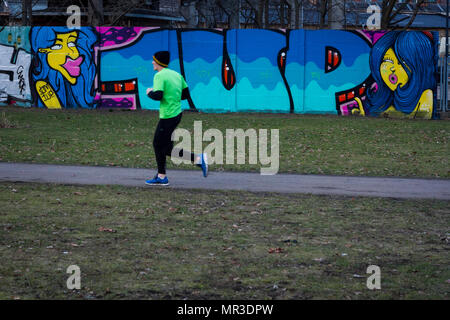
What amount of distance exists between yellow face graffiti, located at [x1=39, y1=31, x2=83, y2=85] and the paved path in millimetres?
11578

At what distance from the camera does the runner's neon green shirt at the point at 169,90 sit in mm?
9250

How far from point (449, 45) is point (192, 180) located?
14423 millimetres

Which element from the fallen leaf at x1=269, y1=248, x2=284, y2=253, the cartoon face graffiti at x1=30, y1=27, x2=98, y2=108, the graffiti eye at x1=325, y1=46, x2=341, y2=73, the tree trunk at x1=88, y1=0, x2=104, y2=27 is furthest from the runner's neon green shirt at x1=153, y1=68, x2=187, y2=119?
the tree trunk at x1=88, y1=0, x2=104, y2=27

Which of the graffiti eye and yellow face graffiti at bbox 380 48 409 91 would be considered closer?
yellow face graffiti at bbox 380 48 409 91

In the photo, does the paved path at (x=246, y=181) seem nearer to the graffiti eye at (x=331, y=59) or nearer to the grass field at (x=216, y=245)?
the grass field at (x=216, y=245)

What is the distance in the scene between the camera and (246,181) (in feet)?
32.9

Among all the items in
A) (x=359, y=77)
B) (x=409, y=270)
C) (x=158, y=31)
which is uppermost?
(x=158, y=31)

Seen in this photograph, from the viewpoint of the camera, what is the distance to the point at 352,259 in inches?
231

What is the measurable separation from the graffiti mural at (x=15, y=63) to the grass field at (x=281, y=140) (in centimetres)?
120

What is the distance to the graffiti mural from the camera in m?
22.4

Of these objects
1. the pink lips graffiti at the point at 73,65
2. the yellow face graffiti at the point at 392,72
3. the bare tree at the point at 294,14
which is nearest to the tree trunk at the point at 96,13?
the pink lips graffiti at the point at 73,65

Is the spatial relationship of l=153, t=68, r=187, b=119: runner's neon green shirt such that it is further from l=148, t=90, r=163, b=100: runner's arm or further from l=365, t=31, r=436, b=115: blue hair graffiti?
l=365, t=31, r=436, b=115: blue hair graffiti

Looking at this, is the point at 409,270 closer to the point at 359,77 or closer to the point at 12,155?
the point at 12,155
